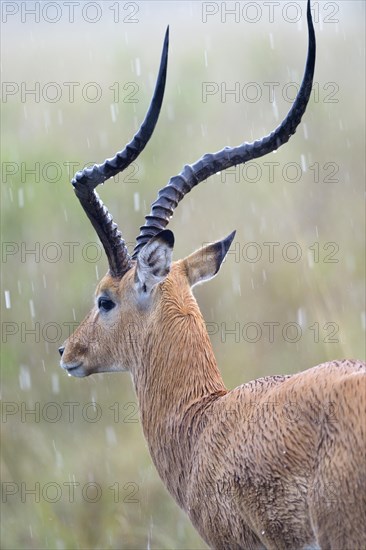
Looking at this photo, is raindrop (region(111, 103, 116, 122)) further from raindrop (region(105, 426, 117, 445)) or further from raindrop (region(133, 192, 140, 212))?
raindrop (region(105, 426, 117, 445))

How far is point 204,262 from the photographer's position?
6102 millimetres

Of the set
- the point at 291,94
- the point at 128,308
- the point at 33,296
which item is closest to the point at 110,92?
the point at 291,94

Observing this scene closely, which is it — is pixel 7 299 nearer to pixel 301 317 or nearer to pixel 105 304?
pixel 301 317

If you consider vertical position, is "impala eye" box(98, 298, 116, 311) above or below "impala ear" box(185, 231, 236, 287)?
below

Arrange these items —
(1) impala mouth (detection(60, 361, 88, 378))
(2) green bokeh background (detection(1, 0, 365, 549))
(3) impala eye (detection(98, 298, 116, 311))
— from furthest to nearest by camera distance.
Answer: (2) green bokeh background (detection(1, 0, 365, 549))
(1) impala mouth (detection(60, 361, 88, 378))
(3) impala eye (detection(98, 298, 116, 311))

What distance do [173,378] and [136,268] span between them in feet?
2.08

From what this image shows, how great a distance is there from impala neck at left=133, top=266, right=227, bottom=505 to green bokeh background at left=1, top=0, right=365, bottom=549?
17.6 feet

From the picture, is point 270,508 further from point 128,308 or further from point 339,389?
point 128,308

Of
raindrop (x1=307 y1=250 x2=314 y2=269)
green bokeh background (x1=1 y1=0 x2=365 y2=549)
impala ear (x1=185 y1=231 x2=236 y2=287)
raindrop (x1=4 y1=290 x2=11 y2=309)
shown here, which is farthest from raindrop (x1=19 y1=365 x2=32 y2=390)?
impala ear (x1=185 y1=231 x2=236 y2=287)

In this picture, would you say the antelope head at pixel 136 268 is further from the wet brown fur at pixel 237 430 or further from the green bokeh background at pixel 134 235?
the green bokeh background at pixel 134 235

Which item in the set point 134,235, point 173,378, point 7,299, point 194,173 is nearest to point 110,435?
point 7,299

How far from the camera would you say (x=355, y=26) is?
1473cm

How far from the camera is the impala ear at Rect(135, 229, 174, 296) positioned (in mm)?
5359

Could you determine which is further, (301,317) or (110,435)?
(301,317)
